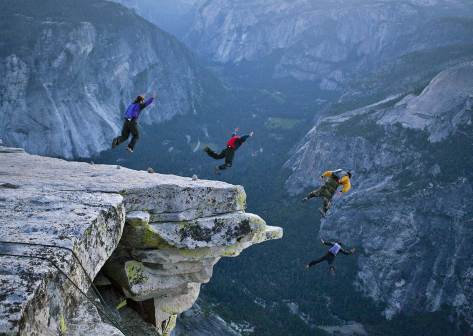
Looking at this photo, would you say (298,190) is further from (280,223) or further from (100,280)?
(100,280)

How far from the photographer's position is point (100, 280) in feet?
46.5

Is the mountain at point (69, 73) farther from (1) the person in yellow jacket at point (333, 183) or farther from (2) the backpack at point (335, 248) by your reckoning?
(1) the person in yellow jacket at point (333, 183)

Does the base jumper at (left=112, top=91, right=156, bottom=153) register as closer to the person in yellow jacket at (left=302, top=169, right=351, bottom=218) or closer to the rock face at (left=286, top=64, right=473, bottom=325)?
the person in yellow jacket at (left=302, top=169, right=351, bottom=218)

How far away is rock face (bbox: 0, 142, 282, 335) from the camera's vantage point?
6844 millimetres

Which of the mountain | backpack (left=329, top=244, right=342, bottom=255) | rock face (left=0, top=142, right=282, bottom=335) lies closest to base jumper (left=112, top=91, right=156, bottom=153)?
rock face (left=0, top=142, right=282, bottom=335)

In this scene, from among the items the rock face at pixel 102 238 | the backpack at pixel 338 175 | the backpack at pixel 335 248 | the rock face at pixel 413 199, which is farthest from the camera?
the rock face at pixel 413 199

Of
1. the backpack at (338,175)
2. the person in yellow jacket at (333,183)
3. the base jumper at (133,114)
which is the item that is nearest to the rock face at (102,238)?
the base jumper at (133,114)

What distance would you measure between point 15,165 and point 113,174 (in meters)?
4.74

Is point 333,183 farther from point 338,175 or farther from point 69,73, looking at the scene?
point 69,73

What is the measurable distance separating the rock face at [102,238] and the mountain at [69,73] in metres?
82.6

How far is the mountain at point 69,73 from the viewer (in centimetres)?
8512

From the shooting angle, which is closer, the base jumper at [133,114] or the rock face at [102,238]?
the rock face at [102,238]

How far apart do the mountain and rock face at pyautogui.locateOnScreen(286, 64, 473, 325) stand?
259 ft

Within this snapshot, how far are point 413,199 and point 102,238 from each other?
8748 cm
